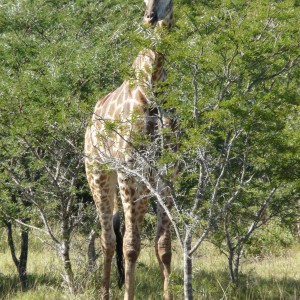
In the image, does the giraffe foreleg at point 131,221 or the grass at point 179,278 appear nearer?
the giraffe foreleg at point 131,221

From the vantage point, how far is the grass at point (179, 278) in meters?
6.77

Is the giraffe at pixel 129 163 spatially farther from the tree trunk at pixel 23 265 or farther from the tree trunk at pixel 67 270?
the tree trunk at pixel 23 265

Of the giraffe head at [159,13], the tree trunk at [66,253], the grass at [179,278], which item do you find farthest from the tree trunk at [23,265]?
the giraffe head at [159,13]

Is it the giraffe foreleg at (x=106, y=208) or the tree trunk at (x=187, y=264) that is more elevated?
the giraffe foreleg at (x=106, y=208)

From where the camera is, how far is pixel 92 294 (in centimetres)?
→ 675

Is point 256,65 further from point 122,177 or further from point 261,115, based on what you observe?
point 122,177

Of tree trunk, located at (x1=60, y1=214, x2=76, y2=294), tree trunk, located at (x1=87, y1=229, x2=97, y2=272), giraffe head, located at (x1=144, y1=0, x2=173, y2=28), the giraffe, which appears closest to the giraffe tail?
the giraffe

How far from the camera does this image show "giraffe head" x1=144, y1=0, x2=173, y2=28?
554cm

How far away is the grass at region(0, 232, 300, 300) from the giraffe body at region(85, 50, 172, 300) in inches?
13.5

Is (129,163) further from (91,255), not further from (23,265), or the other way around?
(23,265)

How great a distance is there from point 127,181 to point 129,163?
400mm

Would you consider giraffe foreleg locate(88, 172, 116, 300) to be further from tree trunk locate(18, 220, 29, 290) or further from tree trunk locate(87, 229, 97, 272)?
tree trunk locate(18, 220, 29, 290)

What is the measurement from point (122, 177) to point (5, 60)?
8.04 feet

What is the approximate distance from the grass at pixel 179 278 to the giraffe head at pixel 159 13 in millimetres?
1980
